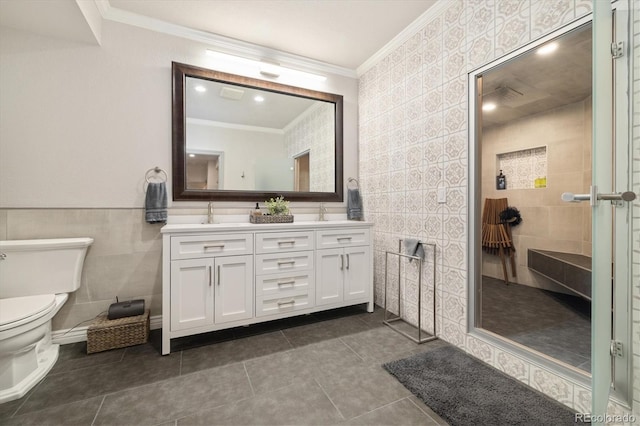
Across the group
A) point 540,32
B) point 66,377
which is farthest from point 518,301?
point 66,377

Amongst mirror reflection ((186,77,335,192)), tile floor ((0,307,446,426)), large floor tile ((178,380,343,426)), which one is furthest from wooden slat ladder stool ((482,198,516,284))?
large floor tile ((178,380,343,426))

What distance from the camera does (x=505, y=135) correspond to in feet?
12.6

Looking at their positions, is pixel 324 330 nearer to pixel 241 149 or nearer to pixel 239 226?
pixel 239 226

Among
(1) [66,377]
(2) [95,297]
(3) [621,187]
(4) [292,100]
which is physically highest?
(4) [292,100]

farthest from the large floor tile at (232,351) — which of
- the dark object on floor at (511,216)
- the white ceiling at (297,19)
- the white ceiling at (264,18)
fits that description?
the dark object on floor at (511,216)

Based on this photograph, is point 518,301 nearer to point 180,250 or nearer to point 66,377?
point 180,250

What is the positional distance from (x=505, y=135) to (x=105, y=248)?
475 cm

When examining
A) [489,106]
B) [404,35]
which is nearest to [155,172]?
[404,35]

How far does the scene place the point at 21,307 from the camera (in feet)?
5.20

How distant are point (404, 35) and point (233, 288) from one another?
2554mm

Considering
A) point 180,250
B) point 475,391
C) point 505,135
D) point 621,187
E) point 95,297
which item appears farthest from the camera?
point 505,135

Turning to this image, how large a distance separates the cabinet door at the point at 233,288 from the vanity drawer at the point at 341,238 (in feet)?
2.05

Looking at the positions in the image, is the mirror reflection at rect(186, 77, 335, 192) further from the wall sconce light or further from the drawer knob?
the drawer knob

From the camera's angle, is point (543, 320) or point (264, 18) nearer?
point (264, 18)
